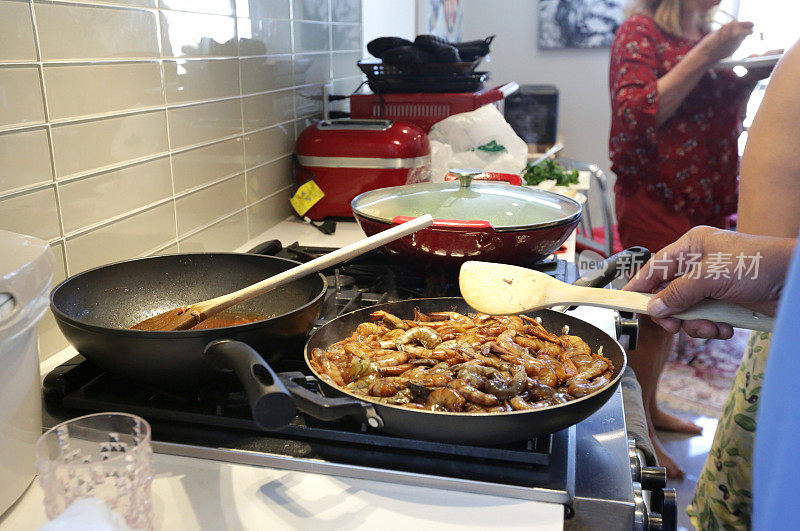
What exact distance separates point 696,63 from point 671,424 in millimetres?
1465

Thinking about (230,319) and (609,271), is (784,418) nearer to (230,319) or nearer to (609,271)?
(609,271)

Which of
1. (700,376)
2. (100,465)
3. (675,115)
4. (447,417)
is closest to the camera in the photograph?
(100,465)

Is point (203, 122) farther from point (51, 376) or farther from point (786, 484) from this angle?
point (786, 484)

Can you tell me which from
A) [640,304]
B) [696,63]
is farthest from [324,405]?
[696,63]

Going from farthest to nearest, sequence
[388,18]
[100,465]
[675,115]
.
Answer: [388,18] → [675,115] → [100,465]

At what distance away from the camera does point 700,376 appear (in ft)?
10.9

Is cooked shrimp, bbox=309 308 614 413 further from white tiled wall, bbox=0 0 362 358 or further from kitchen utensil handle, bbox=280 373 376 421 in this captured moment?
white tiled wall, bbox=0 0 362 358

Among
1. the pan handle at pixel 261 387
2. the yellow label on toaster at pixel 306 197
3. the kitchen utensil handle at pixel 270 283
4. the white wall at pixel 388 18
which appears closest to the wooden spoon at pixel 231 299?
the kitchen utensil handle at pixel 270 283

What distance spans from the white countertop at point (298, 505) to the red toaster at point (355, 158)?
1.21 metres

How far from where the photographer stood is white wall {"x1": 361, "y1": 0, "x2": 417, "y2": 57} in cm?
264

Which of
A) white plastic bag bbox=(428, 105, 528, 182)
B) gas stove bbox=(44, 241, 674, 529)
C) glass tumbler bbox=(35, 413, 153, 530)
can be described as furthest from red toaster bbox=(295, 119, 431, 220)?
glass tumbler bbox=(35, 413, 153, 530)

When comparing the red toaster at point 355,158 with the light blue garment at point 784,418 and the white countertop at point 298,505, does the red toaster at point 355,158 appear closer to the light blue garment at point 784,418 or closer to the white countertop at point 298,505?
Answer: the white countertop at point 298,505

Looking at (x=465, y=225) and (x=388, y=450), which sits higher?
(x=465, y=225)

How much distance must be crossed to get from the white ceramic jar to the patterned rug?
8.89ft
